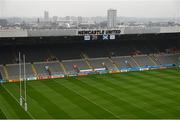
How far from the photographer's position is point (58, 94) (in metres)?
36.4

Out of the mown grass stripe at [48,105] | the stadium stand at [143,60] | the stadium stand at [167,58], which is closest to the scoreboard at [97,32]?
the stadium stand at [143,60]

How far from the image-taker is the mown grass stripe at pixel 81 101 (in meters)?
28.4

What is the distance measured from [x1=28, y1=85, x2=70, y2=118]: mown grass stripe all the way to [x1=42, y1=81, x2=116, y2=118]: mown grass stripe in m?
2.46

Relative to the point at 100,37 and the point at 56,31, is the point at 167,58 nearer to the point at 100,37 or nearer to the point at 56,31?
the point at 100,37

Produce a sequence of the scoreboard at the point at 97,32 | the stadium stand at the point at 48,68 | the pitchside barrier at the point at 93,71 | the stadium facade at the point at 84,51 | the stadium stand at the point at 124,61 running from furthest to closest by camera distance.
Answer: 1. the stadium stand at the point at 124,61
2. the scoreboard at the point at 97,32
3. the stadium stand at the point at 48,68
4. the stadium facade at the point at 84,51
5. the pitchside barrier at the point at 93,71

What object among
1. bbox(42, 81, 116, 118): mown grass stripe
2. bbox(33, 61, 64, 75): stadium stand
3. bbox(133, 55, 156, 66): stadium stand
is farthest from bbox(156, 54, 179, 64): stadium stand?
bbox(42, 81, 116, 118): mown grass stripe

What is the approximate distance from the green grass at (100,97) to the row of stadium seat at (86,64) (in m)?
4.68

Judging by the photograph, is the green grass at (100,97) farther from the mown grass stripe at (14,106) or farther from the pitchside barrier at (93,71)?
the pitchside barrier at (93,71)

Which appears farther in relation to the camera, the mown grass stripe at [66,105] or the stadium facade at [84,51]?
the stadium facade at [84,51]

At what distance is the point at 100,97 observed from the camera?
34750mm

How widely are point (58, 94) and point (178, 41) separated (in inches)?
1468

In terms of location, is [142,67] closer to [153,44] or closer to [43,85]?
[153,44]

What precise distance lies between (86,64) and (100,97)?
19591 millimetres

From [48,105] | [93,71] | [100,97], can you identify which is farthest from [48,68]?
[48,105]
